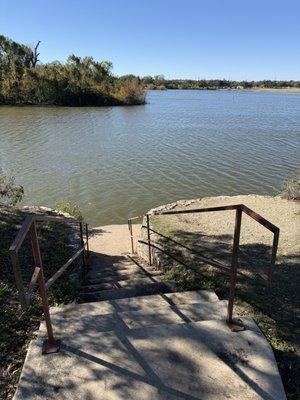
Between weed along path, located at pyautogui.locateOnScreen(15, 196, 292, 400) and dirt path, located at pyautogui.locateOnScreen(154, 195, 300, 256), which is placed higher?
weed along path, located at pyautogui.locateOnScreen(15, 196, 292, 400)

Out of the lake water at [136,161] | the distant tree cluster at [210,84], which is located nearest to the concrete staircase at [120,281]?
the lake water at [136,161]

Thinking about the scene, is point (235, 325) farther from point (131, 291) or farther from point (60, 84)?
point (60, 84)

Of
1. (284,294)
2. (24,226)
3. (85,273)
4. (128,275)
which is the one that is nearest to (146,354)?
(24,226)

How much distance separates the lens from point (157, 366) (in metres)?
3.06

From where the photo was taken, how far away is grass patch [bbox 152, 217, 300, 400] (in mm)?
3595

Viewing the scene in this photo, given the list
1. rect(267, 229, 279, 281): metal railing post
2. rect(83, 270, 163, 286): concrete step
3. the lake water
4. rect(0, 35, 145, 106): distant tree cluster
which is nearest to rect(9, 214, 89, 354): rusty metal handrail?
rect(267, 229, 279, 281): metal railing post

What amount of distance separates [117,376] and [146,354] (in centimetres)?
32

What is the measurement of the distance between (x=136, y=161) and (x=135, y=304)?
54.9 feet

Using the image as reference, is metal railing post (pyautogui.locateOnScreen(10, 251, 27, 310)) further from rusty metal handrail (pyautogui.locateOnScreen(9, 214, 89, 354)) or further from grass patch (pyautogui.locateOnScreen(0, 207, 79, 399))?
grass patch (pyautogui.locateOnScreen(0, 207, 79, 399))

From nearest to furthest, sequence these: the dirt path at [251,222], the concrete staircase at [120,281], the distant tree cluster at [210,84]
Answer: the concrete staircase at [120,281] < the dirt path at [251,222] < the distant tree cluster at [210,84]

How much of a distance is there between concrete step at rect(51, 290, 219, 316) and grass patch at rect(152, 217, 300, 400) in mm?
464

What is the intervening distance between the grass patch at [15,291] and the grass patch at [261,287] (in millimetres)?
1616

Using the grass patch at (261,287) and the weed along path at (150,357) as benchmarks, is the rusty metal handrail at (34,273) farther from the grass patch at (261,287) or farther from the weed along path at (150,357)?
the grass patch at (261,287)

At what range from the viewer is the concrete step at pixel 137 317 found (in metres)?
3.59
